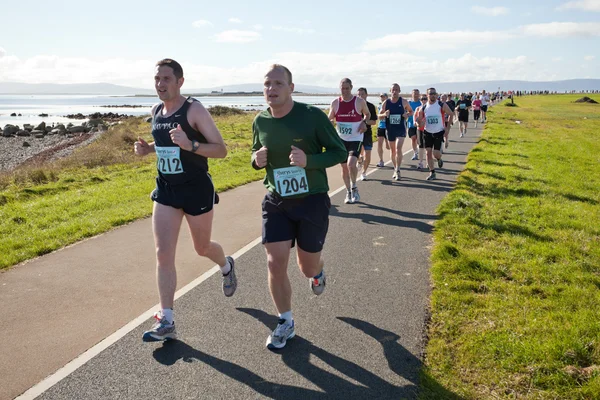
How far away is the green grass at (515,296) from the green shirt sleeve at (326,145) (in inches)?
64.5

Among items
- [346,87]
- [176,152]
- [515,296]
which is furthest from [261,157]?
[346,87]

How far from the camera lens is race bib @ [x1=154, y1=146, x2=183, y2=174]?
4.14 meters

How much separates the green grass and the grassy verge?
5.44 meters

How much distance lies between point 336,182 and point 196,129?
865 centimetres

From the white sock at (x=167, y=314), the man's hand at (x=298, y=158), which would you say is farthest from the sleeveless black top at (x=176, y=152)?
the white sock at (x=167, y=314)

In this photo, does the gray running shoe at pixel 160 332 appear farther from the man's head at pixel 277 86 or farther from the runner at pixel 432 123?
the runner at pixel 432 123

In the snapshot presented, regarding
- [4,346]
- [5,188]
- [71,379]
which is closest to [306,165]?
[71,379]

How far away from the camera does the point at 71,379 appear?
3598 millimetres

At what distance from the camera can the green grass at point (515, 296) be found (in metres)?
3.44

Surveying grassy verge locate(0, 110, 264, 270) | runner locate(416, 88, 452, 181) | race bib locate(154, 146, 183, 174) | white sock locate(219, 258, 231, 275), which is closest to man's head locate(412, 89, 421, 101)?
runner locate(416, 88, 452, 181)

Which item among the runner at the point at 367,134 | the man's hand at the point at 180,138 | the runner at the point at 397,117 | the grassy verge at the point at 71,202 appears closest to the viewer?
the man's hand at the point at 180,138

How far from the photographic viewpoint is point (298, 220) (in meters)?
3.94

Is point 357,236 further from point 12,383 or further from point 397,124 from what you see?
point 397,124

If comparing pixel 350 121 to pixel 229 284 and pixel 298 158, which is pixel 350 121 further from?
pixel 298 158
